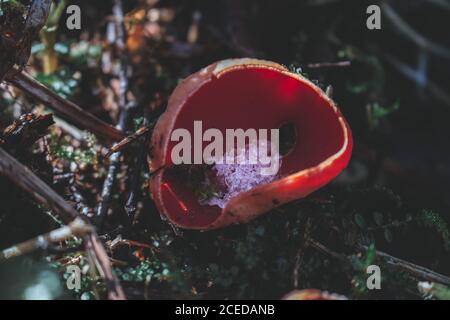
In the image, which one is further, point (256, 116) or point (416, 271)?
point (256, 116)

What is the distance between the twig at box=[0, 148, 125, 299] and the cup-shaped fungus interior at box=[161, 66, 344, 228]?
0.23m

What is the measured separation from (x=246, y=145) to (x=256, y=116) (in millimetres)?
95

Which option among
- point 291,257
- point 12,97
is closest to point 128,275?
point 291,257

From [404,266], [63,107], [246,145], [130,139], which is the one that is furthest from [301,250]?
[63,107]

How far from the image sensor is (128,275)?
122 cm

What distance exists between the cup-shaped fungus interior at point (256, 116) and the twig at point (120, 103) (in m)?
0.19

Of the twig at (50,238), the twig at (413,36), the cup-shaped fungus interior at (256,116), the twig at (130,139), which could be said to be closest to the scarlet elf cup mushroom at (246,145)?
the cup-shaped fungus interior at (256,116)

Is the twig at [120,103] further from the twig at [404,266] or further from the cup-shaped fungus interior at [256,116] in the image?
the twig at [404,266]

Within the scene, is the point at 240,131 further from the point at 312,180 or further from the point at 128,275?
the point at 128,275

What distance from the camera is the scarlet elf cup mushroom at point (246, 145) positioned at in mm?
1207

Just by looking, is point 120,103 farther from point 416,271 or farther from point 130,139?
point 416,271

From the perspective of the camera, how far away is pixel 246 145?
154 centimetres

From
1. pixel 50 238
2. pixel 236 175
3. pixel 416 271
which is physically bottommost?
pixel 416 271
